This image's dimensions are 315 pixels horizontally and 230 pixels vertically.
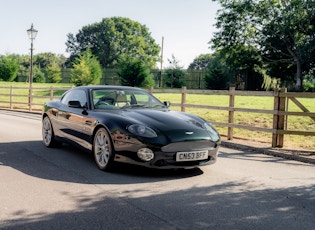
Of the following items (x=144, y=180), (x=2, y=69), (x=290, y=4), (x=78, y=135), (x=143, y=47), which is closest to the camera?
(x=144, y=180)

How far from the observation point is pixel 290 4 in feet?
127

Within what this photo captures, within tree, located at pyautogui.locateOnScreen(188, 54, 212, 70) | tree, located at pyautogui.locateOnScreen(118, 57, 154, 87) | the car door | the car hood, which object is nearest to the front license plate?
the car hood

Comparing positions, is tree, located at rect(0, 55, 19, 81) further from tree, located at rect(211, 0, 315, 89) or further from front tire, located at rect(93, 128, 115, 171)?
front tire, located at rect(93, 128, 115, 171)

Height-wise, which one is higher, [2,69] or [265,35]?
[265,35]

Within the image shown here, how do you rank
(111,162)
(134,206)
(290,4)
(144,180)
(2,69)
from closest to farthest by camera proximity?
(134,206) < (144,180) < (111,162) < (290,4) < (2,69)

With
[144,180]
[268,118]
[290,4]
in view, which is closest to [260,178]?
[144,180]

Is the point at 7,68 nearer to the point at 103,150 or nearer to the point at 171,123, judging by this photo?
the point at 103,150

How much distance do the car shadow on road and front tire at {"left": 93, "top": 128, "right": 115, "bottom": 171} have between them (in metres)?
0.10

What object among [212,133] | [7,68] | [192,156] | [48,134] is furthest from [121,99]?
[7,68]

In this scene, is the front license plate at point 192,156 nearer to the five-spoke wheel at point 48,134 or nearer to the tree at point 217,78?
the five-spoke wheel at point 48,134

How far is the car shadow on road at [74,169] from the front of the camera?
5.17m

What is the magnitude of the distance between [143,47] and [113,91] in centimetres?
7634

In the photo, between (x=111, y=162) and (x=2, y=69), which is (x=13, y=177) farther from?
(x=2, y=69)

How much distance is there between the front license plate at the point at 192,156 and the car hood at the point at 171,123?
0.20 meters
